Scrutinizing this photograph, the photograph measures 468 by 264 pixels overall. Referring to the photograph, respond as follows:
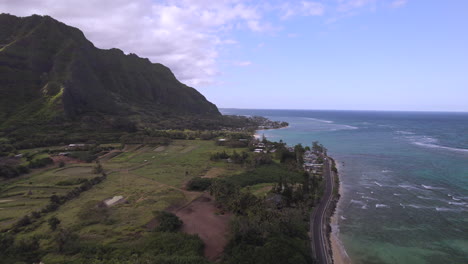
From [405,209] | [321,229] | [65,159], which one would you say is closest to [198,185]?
[321,229]

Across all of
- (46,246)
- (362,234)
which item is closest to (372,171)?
(362,234)

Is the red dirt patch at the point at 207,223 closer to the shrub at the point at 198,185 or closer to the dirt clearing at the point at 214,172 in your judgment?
the shrub at the point at 198,185

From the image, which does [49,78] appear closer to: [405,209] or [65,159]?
[65,159]

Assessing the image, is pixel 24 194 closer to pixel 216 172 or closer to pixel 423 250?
pixel 216 172

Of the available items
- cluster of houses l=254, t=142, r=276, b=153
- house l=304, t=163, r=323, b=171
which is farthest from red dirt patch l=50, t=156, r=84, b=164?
house l=304, t=163, r=323, b=171

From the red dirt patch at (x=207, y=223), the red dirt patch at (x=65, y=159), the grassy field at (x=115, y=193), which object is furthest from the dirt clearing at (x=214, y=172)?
the red dirt patch at (x=65, y=159)
